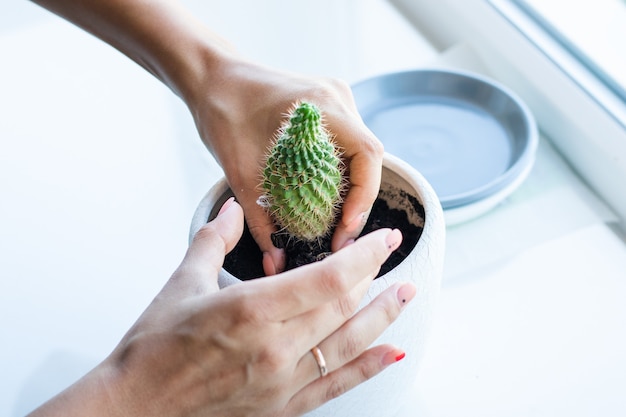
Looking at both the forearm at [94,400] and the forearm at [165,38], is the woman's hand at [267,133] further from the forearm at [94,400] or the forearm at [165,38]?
the forearm at [94,400]

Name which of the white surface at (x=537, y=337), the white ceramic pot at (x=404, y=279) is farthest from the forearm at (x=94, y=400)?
the white surface at (x=537, y=337)

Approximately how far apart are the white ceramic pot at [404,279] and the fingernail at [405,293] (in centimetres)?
2

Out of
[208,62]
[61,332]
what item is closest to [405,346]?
[208,62]

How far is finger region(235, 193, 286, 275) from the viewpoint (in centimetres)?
55

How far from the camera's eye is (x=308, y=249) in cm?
57

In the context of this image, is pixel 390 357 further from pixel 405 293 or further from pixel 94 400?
pixel 94 400

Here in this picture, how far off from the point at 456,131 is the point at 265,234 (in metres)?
0.41

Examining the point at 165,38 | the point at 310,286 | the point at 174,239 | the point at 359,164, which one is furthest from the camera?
the point at 174,239

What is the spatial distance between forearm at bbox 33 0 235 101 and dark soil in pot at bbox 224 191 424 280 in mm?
162

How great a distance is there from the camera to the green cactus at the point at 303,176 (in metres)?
0.48

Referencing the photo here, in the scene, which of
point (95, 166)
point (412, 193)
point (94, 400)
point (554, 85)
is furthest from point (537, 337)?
point (95, 166)

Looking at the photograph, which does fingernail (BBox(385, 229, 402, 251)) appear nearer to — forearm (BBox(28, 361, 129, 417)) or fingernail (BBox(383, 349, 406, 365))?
fingernail (BBox(383, 349, 406, 365))

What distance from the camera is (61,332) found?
2.43 feet

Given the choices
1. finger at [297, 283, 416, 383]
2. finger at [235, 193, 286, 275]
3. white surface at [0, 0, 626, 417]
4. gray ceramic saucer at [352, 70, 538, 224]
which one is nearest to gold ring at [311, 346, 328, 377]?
finger at [297, 283, 416, 383]
